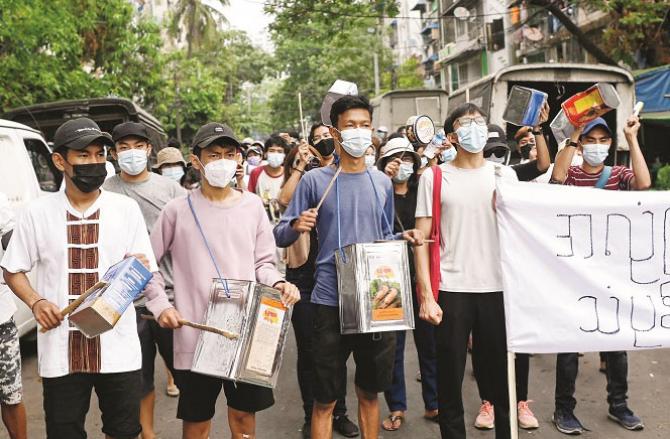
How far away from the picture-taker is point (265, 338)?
117 inches

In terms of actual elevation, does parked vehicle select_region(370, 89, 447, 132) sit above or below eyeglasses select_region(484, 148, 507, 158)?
above

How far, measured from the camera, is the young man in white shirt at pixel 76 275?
2.91m

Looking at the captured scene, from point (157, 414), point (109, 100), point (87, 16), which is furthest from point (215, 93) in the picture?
point (157, 414)

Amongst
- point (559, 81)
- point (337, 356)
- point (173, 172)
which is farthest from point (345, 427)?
point (559, 81)

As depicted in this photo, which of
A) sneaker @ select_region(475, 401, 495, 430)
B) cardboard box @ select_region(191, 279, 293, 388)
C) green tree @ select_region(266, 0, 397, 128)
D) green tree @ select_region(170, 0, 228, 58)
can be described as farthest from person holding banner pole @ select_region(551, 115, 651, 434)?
green tree @ select_region(170, 0, 228, 58)

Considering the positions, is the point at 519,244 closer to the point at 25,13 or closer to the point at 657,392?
the point at 657,392

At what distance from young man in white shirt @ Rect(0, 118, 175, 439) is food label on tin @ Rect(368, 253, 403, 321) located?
0.95m

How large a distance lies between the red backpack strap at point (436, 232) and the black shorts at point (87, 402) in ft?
5.18

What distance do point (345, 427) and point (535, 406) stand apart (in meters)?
1.41

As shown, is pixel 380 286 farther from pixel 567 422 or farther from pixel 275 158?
pixel 275 158

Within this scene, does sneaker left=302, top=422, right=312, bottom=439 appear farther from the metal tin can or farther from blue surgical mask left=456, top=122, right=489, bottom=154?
blue surgical mask left=456, top=122, right=489, bottom=154

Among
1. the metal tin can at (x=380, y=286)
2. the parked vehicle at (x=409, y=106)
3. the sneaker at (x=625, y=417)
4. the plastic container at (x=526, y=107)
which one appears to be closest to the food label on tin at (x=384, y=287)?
the metal tin can at (x=380, y=286)

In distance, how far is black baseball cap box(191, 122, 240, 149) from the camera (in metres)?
3.26

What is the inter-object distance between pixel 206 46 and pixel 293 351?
29.3 meters
